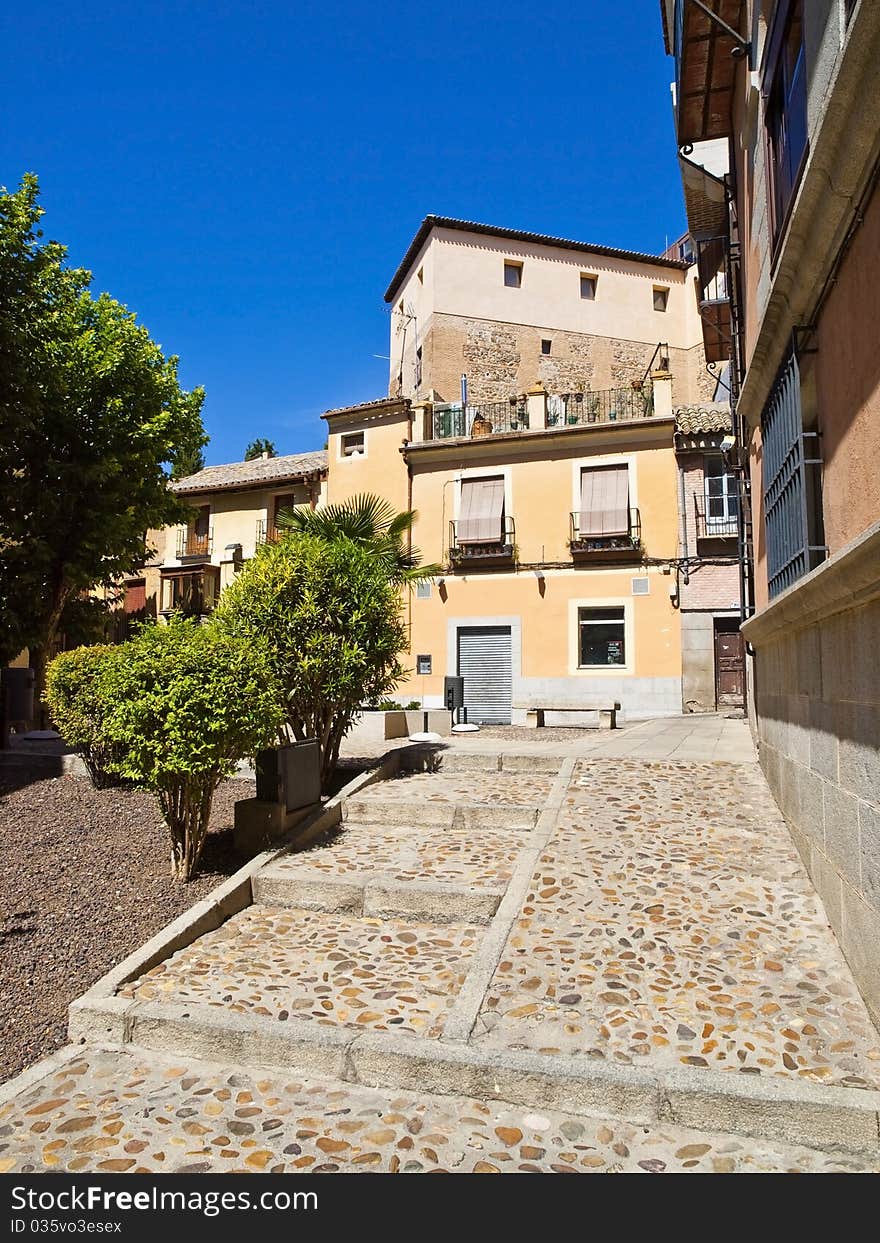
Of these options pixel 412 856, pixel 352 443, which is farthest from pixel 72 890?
pixel 352 443

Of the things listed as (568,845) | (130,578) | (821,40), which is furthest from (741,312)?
(130,578)

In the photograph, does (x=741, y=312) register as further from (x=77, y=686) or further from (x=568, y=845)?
(x=77, y=686)

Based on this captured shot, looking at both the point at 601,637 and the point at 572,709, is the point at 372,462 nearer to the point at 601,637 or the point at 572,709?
the point at 601,637

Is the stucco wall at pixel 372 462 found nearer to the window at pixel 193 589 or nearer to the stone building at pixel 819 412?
the window at pixel 193 589

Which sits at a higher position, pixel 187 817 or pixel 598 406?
pixel 598 406

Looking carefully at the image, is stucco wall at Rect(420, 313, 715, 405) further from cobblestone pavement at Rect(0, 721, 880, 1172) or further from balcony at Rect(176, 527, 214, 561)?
A: cobblestone pavement at Rect(0, 721, 880, 1172)

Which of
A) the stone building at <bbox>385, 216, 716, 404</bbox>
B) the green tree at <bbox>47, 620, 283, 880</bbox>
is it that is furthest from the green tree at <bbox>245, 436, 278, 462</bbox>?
the green tree at <bbox>47, 620, 283, 880</bbox>

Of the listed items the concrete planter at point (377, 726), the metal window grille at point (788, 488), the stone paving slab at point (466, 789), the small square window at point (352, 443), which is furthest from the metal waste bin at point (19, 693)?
the metal window grille at point (788, 488)

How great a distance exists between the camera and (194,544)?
90.5ft

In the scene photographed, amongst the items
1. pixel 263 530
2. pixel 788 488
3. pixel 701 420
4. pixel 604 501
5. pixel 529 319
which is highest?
pixel 529 319

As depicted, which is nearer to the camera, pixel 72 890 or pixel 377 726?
pixel 72 890

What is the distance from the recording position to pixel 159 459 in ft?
56.2

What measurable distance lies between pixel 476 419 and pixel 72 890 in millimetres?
17734

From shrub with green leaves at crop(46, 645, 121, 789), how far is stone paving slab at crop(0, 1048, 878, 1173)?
5328 mm
